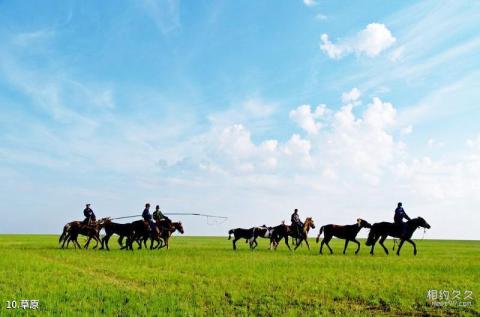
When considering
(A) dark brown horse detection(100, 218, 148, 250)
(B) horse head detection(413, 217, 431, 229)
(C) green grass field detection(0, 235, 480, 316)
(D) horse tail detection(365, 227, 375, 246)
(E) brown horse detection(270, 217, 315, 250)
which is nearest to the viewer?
(C) green grass field detection(0, 235, 480, 316)

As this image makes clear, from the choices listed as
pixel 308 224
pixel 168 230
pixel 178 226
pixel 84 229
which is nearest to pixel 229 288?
pixel 168 230

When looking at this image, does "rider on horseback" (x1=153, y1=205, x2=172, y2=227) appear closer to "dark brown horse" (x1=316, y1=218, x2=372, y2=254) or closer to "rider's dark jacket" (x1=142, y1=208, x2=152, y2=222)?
"rider's dark jacket" (x1=142, y1=208, x2=152, y2=222)

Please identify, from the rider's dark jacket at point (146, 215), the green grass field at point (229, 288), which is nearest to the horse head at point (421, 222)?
the green grass field at point (229, 288)

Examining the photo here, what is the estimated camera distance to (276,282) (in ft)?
44.7

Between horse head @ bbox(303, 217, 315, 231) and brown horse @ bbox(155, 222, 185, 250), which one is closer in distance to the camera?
brown horse @ bbox(155, 222, 185, 250)

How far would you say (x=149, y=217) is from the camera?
2880 centimetres

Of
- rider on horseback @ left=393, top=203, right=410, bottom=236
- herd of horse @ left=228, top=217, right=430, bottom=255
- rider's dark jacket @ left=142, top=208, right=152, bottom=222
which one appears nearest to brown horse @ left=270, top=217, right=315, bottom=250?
herd of horse @ left=228, top=217, right=430, bottom=255

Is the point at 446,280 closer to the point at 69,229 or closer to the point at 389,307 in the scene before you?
the point at 389,307

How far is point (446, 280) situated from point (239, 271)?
696 cm

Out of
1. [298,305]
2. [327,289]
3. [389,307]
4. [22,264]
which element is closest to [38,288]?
[22,264]

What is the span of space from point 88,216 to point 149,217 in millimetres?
4194

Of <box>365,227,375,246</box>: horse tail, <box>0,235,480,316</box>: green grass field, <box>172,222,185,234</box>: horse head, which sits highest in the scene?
<box>172,222,185,234</box>: horse head

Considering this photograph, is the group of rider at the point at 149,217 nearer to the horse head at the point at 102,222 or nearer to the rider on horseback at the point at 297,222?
the horse head at the point at 102,222

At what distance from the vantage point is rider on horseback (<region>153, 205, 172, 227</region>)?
2924cm
